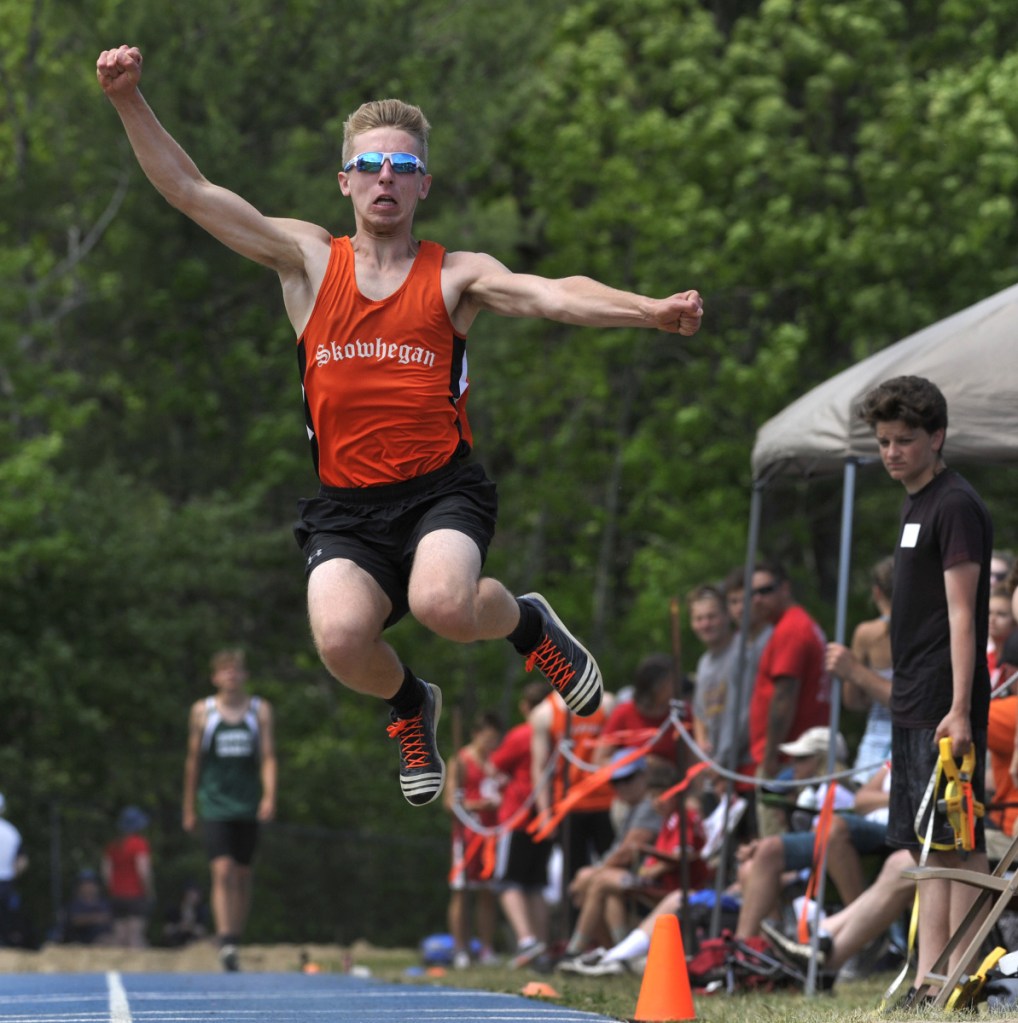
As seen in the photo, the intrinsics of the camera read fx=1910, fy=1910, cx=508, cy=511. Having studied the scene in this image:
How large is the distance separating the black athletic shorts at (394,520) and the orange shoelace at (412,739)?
0.50 m

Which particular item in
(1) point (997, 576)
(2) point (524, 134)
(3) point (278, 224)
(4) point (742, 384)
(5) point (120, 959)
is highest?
(2) point (524, 134)

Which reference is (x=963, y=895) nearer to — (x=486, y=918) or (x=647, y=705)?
(x=647, y=705)

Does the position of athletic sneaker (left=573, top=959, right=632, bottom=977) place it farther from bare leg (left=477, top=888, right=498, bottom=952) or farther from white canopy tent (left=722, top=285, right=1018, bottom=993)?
bare leg (left=477, top=888, right=498, bottom=952)

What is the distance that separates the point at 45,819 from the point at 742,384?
1075cm

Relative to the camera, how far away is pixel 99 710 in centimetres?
2211

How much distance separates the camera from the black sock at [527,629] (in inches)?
275

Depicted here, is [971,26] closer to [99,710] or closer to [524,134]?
[524,134]

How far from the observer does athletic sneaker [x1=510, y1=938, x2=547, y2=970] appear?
487 inches

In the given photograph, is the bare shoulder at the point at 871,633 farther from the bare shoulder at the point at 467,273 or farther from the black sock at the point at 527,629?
the bare shoulder at the point at 467,273

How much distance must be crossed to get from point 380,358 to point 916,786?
2.46m

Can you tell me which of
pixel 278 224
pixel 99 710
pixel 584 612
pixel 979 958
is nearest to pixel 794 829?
pixel 979 958

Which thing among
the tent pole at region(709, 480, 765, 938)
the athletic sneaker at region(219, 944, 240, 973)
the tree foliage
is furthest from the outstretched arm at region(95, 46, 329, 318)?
the tree foliage

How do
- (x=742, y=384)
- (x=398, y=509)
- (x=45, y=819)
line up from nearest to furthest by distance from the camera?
1. (x=398, y=509)
2. (x=45, y=819)
3. (x=742, y=384)

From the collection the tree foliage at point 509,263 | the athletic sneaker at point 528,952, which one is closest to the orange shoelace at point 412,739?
the athletic sneaker at point 528,952
